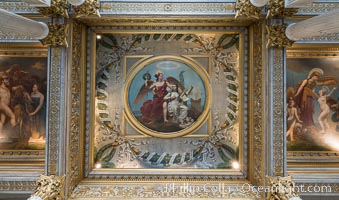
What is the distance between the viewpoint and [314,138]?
586 cm

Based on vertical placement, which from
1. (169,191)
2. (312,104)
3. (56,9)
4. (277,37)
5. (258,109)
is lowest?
(169,191)

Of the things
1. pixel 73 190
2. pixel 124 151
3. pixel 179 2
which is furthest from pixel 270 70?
pixel 73 190

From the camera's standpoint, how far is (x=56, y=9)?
4.73m

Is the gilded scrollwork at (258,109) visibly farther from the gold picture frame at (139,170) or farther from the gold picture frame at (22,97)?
the gold picture frame at (22,97)

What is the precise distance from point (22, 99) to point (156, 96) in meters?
3.19

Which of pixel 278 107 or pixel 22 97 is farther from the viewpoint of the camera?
pixel 22 97

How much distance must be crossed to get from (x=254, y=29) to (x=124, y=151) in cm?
402

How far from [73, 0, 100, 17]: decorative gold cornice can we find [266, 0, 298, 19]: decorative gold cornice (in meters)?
3.37

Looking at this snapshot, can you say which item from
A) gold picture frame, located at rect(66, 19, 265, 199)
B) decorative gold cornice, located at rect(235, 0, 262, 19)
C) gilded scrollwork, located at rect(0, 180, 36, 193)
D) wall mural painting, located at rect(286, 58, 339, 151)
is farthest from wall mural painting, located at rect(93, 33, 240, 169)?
gilded scrollwork, located at rect(0, 180, 36, 193)

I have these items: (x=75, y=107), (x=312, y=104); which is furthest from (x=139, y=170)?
(x=312, y=104)

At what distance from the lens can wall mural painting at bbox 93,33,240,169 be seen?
581cm

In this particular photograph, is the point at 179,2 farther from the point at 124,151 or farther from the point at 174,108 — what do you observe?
the point at 124,151

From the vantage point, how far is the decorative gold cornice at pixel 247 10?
487 centimetres

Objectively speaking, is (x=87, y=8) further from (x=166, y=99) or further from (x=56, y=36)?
(x=166, y=99)
